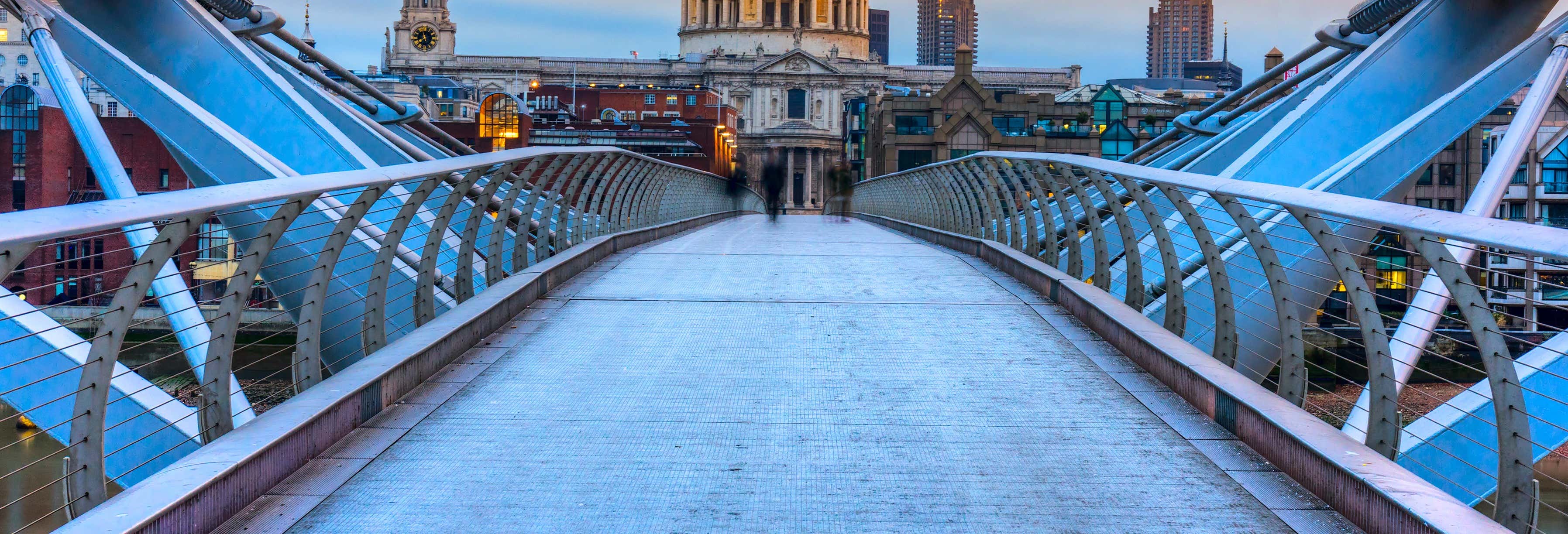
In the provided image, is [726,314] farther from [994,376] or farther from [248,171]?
[248,171]

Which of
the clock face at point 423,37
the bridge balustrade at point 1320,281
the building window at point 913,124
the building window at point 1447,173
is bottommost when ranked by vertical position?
the bridge balustrade at point 1320,281

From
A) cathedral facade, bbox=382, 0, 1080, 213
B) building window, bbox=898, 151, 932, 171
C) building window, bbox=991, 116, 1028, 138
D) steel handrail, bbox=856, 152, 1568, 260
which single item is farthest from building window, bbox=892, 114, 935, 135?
cathedral facade, bbox=382, 0, 1080, 213

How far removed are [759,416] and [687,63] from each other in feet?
481

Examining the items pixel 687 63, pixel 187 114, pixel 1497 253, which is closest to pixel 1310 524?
pixel 1497 253

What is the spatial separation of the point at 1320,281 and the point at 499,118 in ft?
203

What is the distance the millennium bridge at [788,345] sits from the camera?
472 cm

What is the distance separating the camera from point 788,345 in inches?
342

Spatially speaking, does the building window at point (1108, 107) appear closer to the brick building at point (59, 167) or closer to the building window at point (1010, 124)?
the building window at point (1010, 124)

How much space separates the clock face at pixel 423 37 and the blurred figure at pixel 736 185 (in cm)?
10645

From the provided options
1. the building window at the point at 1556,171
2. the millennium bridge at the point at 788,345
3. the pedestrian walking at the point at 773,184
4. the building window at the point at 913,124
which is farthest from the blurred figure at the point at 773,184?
the building window at the point at 1556,171

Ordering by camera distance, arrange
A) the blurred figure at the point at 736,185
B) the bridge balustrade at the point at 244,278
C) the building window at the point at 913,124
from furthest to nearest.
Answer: the building window at the point at 913,124, the blurred figure at the point at 736,185, the bridge balustrade at the point at 244,278

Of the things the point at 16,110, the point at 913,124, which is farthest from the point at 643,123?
the point at 16,110

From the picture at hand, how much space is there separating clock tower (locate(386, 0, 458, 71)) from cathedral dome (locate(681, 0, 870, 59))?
28651 millimetres

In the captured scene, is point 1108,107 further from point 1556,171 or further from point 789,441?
point 789,441
